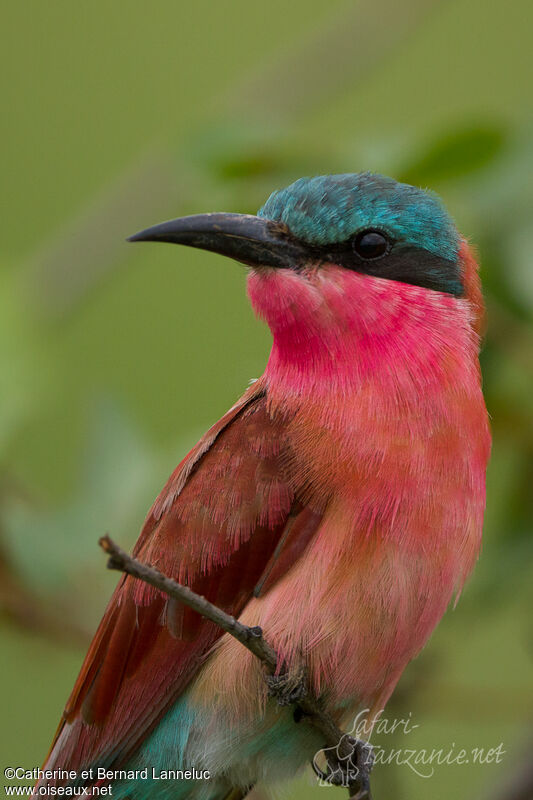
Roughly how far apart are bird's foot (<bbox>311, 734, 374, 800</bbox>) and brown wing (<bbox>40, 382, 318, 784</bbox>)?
0.39 metres

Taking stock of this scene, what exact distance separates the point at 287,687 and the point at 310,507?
1.28 feet

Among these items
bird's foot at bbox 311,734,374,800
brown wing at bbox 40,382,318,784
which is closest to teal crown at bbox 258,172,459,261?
brown wing at bbox 40,382,318,784

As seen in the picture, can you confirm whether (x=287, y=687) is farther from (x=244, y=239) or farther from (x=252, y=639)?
(x=244, y=239)

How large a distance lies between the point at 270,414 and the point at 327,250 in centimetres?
40

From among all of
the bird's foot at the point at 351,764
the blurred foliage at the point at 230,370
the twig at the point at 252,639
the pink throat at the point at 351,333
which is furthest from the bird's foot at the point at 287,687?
the pink throat at the point at 351,333

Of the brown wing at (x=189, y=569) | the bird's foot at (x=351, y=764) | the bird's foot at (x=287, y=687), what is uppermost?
the brown wing at (x=189, y=569)

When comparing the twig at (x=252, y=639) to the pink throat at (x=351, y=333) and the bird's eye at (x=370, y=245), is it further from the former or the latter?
the bird's eye at (x=370, y=245)

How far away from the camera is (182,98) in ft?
19.3

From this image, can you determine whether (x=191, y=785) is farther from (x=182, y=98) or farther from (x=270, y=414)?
(x=182, y=98)

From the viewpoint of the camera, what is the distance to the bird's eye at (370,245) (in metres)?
2.83

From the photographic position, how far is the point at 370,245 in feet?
9.30

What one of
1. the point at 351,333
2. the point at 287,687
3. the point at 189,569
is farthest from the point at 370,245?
the point at 287,687

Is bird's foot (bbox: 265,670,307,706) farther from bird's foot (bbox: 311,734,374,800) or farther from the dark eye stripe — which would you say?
the dark eye stripe

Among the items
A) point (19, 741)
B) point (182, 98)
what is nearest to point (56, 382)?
point (19, 741)
